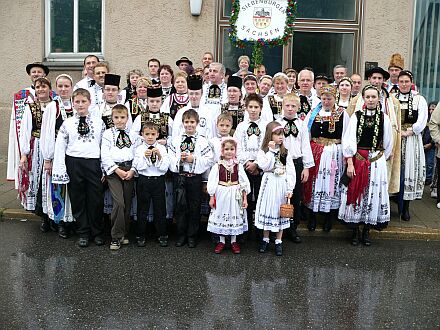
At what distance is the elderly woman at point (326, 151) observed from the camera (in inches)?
279

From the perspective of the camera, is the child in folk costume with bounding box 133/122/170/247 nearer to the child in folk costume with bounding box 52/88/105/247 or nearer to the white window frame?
the child in folk costume with bounding box 52/88/105/247

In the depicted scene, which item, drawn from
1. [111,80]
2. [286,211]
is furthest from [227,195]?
[111,80]

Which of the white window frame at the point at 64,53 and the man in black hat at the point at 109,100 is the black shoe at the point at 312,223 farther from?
the white window frame at the point at 64,53

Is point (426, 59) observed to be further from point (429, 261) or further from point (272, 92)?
point (429, 261)

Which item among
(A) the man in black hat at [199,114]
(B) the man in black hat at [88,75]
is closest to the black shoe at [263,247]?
(A) the man in black hat at [199,114]

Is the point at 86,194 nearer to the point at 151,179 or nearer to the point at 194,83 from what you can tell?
the point at 151,179

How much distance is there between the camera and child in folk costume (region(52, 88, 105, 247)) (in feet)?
21.6

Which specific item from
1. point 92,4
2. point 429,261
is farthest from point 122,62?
point 429,261

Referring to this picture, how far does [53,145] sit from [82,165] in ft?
1.51

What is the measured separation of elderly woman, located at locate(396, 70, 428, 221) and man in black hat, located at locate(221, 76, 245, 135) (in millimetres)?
2179

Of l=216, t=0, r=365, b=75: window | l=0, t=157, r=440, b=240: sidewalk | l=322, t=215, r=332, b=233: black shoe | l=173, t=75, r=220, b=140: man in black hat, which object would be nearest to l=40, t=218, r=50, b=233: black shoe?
l=0, t=157, r=440, b=240: sidewalk

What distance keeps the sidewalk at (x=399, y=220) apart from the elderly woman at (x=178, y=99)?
83.6 inches

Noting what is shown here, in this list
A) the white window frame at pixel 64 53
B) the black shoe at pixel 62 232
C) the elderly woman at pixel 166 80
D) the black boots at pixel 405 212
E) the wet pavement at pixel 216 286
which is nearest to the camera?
the wet pavement at pixel 216 286

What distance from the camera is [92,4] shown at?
11188 millimetres
